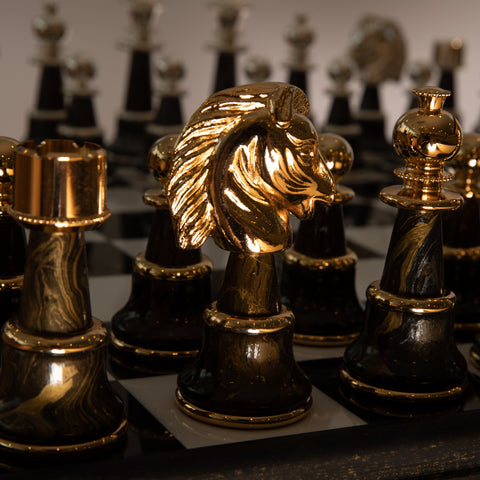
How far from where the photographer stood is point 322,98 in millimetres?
4043

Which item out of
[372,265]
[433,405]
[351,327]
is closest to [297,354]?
[351,327]

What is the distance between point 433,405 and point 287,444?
192mm

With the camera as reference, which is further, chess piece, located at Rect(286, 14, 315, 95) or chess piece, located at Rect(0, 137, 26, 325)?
chess piece, located at Rect(286, 14, 315, 95)

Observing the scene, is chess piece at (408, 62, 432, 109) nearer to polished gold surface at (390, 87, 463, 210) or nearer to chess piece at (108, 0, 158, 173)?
chess piece at (108, 0, 158, 173)

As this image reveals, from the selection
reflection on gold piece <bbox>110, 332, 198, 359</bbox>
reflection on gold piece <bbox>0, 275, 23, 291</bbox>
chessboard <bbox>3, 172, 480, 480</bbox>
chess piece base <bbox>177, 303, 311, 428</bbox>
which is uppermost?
reflection on gold piece <bbox>0, 275, 23, 291</bbox>

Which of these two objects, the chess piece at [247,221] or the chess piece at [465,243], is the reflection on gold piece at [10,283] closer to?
the chess piece at [247,221]

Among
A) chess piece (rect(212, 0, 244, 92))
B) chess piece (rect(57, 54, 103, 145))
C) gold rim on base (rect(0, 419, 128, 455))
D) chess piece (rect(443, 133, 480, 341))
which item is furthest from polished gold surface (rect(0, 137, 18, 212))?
chess piece (rect(212, 0, 244, 92))

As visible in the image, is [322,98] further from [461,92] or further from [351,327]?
[351,327]

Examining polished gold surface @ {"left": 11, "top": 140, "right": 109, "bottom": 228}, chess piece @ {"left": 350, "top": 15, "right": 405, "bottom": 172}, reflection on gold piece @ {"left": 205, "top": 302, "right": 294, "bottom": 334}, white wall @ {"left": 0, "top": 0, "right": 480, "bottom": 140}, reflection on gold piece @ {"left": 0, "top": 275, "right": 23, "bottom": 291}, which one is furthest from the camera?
white wall @ {"left": 0, "top": 0, "right": 480, "bottom": 140}

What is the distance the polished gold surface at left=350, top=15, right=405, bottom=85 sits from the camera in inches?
97.3

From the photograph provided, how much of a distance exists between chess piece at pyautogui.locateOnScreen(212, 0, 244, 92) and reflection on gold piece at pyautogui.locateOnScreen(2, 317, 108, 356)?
1.56m

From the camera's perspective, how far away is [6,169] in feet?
2.87

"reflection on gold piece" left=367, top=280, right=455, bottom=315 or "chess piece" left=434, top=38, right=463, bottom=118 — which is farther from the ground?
"chess piece" left=434, top=38, right=463, bottom=118

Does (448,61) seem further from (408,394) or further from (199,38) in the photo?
(408,394)
